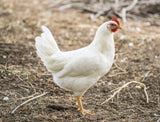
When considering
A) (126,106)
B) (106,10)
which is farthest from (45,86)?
(106,10)

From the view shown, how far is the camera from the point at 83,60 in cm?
299

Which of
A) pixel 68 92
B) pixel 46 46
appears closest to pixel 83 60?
pixel 46 46

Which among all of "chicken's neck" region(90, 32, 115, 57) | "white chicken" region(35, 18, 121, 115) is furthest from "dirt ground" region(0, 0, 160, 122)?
"chicken's neck" region(90, 32, 115, 57)

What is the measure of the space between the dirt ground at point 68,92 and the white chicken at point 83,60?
0.42m

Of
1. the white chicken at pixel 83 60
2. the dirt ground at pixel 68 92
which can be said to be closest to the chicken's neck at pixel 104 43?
the white chicken at pixel 83 60

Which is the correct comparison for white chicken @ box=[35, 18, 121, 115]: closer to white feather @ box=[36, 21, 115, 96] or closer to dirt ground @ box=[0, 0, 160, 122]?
white feather @ box=[36, 21, 115, 96]

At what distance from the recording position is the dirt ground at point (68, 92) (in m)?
3.22

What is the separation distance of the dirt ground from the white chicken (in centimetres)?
42

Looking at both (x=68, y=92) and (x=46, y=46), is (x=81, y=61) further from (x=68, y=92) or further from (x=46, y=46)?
(x=68, y=92)

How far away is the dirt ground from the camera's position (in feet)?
10.6

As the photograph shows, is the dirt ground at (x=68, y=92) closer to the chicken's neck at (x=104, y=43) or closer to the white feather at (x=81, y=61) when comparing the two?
the white feather at (x=81, y=61)

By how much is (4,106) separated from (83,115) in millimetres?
1083

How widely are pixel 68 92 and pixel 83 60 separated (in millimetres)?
957

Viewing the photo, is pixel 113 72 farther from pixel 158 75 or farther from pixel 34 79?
pixel 34 79
